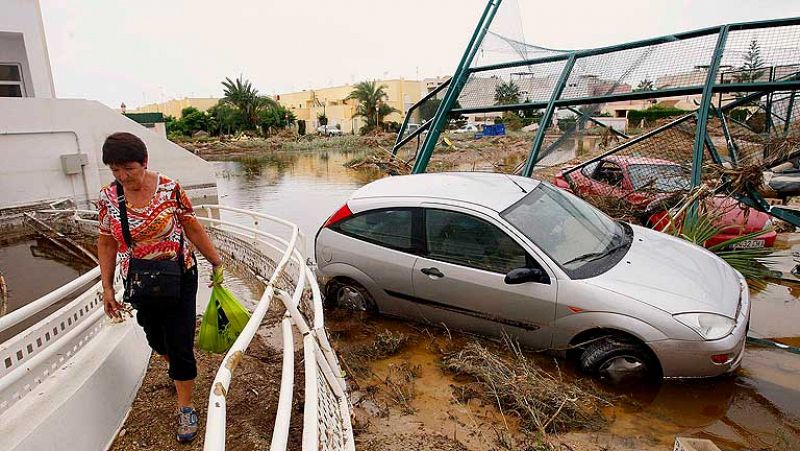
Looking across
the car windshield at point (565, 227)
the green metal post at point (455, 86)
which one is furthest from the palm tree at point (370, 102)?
the car windshield at point (565, 227)

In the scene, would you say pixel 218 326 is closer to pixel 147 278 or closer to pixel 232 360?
pixel 147 278

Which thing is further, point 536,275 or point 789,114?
point 789,114

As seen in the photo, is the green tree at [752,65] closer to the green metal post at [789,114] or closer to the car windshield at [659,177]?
the green metal post at [789,114]

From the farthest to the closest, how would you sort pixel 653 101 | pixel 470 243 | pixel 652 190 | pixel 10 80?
1. pixel 10 80
2. pixel 653 101
3. pixel 652 190
4. pixel 470 243

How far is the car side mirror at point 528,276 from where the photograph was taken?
12.2 ft

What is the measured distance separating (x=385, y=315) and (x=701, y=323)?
9.23ft

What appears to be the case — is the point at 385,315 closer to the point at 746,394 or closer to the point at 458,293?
the point at 458,293

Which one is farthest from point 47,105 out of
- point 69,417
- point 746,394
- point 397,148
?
point 746,394

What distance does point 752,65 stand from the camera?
5.77m

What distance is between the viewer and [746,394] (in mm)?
3531

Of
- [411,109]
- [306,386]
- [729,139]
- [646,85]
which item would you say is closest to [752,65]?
[729,139]

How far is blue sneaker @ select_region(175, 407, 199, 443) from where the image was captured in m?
2.66

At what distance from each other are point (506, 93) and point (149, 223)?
697cm

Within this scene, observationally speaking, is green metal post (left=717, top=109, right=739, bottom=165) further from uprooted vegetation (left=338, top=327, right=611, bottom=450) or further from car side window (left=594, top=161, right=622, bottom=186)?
uprooted vegetation (left=338, top=327, right=611, bottom=450)
